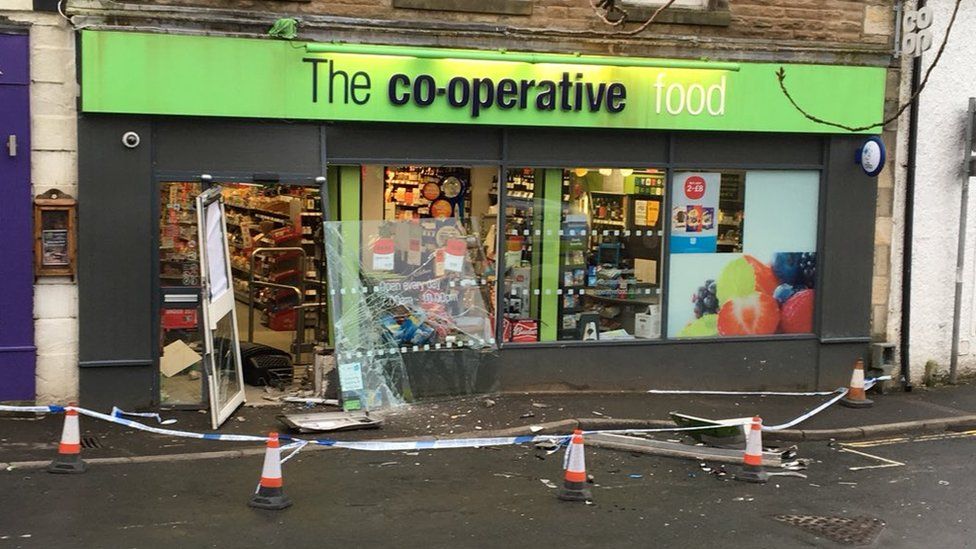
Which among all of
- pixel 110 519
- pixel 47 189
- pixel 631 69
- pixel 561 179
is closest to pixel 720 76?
pixel 631 69

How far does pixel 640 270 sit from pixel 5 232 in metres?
7.07

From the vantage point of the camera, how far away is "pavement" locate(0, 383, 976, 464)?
952 cm

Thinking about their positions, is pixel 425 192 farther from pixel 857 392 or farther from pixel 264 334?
pixel 857 392

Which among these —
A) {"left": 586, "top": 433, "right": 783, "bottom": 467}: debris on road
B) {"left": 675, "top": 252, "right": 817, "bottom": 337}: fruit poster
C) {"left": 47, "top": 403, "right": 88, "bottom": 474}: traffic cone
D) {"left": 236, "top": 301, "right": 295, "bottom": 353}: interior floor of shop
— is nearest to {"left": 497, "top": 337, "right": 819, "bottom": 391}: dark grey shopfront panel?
{"left": 675, "top": 252, "right": 817, "bottom": 337}: fruit poster

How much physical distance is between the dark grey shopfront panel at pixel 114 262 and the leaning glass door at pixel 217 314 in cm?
68

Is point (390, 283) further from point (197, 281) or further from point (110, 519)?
point (110, 519)

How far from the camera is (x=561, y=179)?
40.6 feet

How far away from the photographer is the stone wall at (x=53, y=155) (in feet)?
33.6

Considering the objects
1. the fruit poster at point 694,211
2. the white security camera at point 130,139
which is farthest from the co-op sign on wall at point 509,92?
the white security camera at point 130,139

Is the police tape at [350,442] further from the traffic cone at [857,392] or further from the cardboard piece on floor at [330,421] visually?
the traffic cone at [857,392]

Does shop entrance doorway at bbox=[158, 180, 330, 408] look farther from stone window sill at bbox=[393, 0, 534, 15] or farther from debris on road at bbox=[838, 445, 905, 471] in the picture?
debris on road at bbox=[838, 445, 905, 471]

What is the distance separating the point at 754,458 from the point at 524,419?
264cm

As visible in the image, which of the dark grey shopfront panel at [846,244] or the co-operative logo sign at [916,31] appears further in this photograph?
the dark grey shopfront panel at [846,244]

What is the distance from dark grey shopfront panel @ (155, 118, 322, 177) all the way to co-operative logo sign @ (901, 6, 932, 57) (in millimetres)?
7229
